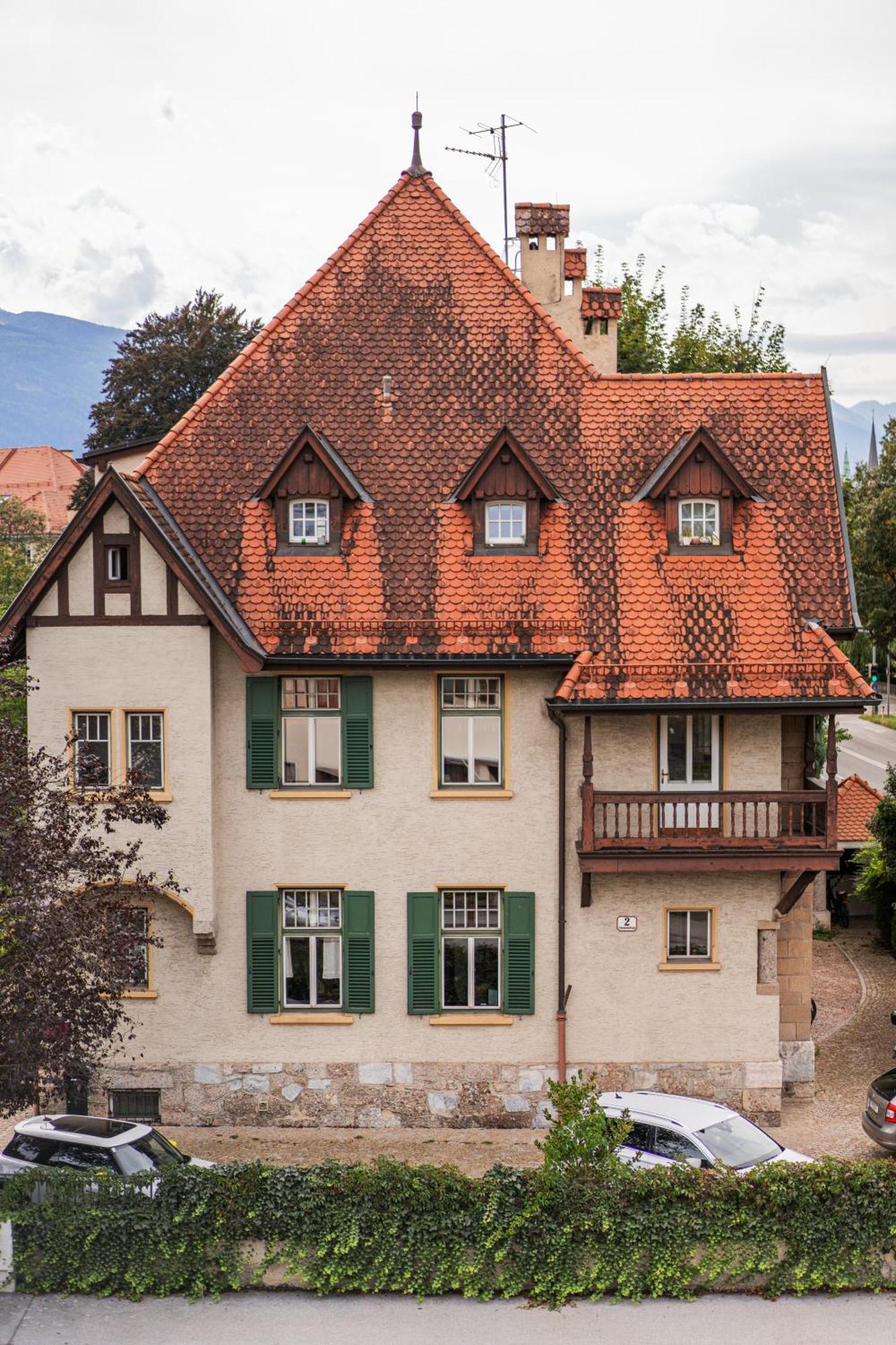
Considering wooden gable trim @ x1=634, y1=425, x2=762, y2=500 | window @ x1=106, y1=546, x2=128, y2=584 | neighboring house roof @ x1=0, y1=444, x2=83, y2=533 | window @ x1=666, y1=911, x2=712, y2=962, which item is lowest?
window @ x1=666, y1=911, x2=712, y2=962

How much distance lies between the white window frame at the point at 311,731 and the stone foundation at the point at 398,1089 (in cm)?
440

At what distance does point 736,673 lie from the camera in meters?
22.9

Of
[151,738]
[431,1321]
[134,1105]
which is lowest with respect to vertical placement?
[431,1321]

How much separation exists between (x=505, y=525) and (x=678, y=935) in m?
7.04

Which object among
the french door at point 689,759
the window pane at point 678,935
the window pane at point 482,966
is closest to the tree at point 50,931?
the window pane at point 482,966

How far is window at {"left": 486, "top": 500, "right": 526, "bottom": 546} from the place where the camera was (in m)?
24.1

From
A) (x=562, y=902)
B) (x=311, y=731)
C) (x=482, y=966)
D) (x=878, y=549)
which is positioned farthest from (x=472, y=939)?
(x=878, y=549)

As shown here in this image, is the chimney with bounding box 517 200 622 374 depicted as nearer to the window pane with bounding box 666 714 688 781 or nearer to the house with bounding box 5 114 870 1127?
the house with bounding box 5 114 870 1127

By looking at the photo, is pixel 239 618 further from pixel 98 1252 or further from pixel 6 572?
pixel 6 572

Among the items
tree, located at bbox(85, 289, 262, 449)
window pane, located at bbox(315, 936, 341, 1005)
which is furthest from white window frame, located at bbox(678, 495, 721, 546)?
tree, located at bbox(85, 289, 262, 449)

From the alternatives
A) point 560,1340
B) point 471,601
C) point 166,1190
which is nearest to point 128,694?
point 471,601

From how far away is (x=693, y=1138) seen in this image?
1981 cm

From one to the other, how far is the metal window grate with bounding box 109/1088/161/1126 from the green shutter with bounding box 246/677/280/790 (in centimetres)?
519

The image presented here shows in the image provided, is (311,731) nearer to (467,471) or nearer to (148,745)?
(148,745)
